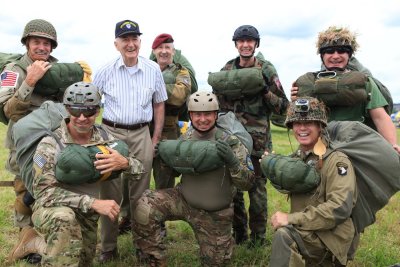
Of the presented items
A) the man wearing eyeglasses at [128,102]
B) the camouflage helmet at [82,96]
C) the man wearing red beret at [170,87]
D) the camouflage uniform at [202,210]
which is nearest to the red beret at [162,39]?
the man wearing red beret at [170,87]

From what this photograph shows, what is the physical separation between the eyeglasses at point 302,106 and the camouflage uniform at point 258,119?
1.62 meters

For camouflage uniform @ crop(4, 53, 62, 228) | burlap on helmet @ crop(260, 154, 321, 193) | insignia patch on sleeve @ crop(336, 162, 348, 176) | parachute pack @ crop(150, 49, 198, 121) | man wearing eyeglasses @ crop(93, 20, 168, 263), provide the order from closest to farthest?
insignia patch on sleeve @ crop(336, 162, 348, 176), burlap on helmet @ crop(260, 154, 321, 193), camouflage uniform @ crop(4, 53, 62, 228), man wearing eyeglasses @ crop(93, 20, 168, 263), parachute pack @ crop(150, 49, 198, 121)

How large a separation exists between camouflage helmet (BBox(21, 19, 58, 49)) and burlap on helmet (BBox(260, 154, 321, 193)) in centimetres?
362

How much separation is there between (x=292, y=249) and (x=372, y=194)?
3.91 feet

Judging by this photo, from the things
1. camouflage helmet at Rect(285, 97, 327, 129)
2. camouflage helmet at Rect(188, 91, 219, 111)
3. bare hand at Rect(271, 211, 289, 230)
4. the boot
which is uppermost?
camouflage helmet at Rect(285, 97, 327, 129)

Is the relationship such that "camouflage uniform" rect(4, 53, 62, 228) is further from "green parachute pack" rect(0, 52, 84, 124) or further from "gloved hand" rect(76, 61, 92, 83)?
"gloved hand" rect(76, 61, 92, 83)

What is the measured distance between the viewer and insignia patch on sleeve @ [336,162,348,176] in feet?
16.2

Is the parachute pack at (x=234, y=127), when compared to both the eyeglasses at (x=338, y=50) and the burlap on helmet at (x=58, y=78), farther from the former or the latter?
the burlap on helmet at (x=58, y=78)

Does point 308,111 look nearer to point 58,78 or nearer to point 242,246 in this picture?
point 242,246

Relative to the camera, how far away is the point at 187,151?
5.91m

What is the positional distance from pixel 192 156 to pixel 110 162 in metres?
1.09

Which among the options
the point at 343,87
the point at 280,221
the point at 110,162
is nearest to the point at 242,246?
the point at 280,221

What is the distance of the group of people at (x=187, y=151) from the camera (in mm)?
5055

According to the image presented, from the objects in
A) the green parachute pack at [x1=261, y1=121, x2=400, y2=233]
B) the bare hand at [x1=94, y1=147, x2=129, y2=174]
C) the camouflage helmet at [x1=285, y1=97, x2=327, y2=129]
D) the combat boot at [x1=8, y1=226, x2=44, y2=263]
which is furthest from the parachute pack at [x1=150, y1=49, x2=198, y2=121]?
the combat boot at [x1=8, y1=226, x2=44, y2=263]
